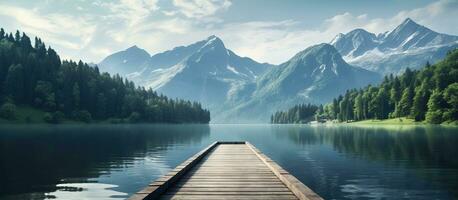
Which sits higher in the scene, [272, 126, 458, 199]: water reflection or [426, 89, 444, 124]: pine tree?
[426, 89, 444, 124]: pine tree

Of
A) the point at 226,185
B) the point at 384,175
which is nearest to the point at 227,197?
the point at 226,185

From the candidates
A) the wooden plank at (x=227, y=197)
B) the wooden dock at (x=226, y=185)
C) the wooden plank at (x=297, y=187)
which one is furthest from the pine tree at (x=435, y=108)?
the wooden plank at (x=227, y=197)

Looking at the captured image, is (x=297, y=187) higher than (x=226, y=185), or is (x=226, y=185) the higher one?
(x=297, y=187)

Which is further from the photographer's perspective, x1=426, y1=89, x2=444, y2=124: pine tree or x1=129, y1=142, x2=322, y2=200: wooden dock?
x1=426, y1=89, x2=444, y2=124: pine tree

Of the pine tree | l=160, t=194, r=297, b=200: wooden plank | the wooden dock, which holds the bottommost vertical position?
l=160, t=194, r=297, b=200: wooden plank

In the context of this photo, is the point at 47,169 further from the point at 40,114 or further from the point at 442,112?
the point at 40,114

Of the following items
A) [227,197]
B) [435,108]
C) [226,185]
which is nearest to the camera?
[227,197]

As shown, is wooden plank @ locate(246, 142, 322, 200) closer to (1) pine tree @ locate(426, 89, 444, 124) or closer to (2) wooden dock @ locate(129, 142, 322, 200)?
(2) wooden dock @ locate(129, 142, 322, 200)

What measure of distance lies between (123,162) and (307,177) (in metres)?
20.5

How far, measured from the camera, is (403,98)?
624ft

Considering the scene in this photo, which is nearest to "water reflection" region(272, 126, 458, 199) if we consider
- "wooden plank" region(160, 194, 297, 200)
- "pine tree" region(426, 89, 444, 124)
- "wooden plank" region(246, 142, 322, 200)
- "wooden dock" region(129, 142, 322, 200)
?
"wooden dock" region(129, 142, 322, 200)

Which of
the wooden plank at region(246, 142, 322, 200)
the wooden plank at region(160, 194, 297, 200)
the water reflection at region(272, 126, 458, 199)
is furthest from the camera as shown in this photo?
the water reflection at region(272, 126, 458, 199)

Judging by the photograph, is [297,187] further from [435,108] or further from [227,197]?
[435,108]

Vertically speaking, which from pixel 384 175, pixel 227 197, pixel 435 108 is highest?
pixel 435 108
